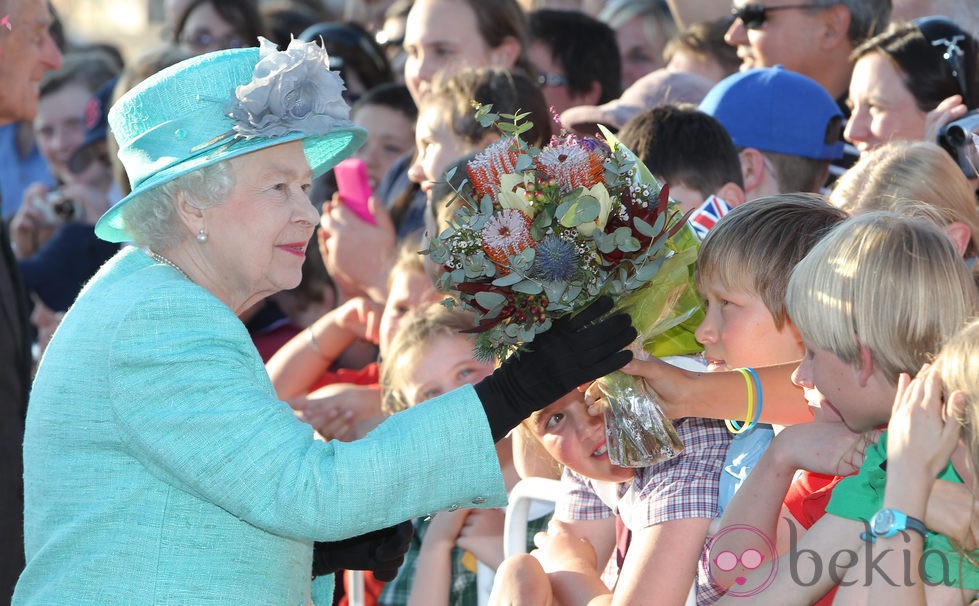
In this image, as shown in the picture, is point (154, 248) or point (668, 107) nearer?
point (154, 248)

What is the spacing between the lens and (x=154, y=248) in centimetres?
268

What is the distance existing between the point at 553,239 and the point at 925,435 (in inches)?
31.4

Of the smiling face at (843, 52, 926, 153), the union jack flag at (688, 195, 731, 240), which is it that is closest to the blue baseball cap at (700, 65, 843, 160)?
the smiling face at (843, 52, 926, 153)

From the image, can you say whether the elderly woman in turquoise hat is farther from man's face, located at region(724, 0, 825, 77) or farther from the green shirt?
man's face, located at region(724, 0, 825, 77)

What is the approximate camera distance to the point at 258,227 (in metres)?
2.64

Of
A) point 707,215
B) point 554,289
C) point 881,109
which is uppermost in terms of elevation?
point 554,289

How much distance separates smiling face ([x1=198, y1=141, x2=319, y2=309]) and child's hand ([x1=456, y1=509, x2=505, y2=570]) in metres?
1.26

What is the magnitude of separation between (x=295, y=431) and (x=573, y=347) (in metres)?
0.58

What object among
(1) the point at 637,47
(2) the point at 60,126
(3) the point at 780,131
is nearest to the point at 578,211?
(3) the point at 780,131

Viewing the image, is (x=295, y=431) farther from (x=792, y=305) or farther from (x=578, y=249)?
(x=792, y=305)

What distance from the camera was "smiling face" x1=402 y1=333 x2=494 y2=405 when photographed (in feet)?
12.4

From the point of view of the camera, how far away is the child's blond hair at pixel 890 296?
2.36m

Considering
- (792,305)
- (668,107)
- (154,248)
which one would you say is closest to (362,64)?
(668,107)

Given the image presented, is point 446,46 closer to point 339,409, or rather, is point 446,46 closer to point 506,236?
point 339,409
